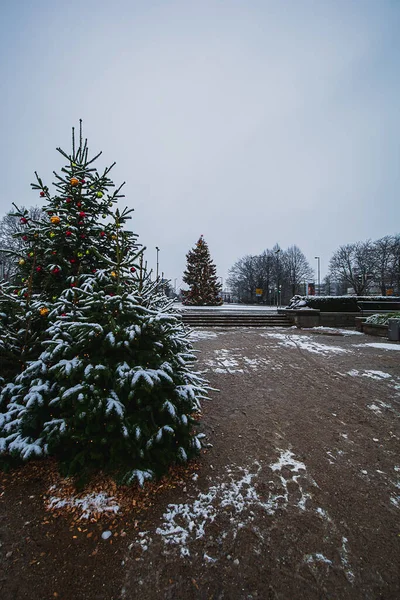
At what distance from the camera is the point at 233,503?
2.46 m

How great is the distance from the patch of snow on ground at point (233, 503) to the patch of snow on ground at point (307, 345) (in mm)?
5915

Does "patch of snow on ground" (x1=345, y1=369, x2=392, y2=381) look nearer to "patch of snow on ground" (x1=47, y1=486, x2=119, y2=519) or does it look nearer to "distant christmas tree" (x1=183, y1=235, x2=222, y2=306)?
"patch of snow on ground" (x1=47, y1=486, x2=119, y2=519)

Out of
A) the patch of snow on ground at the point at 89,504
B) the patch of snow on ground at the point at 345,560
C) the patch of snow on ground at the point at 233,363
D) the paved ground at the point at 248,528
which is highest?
the patch of snow on ground at the point at 233,363

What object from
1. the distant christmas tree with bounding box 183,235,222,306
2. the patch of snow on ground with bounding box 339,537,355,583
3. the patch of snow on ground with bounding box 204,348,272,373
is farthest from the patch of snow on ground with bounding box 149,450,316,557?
the distant christmas tree with bounding box 183,235,222,306

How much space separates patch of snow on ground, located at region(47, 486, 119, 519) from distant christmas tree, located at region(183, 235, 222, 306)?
90.6ft

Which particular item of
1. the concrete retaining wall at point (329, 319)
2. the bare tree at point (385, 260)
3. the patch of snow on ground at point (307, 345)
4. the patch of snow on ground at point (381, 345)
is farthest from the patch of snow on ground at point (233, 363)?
the bare tree at point (385, 260)

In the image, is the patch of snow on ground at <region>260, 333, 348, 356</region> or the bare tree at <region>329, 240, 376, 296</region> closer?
the patch of snow on ground at <region>260, 333, 348, 356</region>

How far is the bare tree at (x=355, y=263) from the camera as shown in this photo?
156 ft

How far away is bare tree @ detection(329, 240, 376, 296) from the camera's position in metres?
47.7

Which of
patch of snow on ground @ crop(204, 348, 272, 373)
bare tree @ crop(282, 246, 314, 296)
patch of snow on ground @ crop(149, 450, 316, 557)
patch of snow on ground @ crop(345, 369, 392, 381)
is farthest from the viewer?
bare tree @ crop(282, 246, 314, 296)

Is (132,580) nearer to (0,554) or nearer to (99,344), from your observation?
(0,554)

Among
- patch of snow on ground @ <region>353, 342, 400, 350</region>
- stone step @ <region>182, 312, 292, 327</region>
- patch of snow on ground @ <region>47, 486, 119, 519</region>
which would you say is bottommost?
patch of snow on ground @ <region>47, 486, 119, 519</region>

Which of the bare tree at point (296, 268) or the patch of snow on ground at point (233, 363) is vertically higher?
the bare tree at point (296, 268)

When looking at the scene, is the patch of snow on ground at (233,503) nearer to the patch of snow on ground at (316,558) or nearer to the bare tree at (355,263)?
the patch of snow on ground at (316,558)
